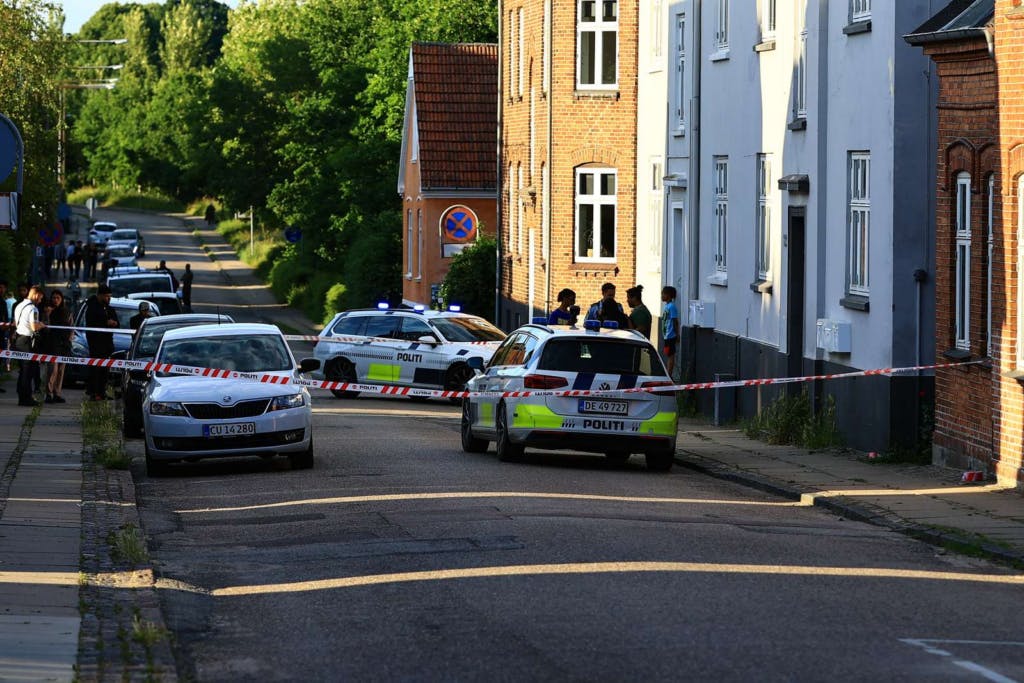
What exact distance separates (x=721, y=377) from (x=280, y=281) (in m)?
51.7

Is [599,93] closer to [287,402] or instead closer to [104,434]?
[104,434]

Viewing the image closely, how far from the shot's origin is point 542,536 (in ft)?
43.6

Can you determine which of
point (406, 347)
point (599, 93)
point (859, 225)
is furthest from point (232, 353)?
point (599, 93)

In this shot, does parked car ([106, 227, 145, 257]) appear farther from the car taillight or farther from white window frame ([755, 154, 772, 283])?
the car taillight

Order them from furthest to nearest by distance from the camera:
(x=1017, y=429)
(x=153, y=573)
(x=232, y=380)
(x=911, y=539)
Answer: (x=232, y=380)
(x=1017, y=429)
(x=911, y=539)
(x=153, y=573)

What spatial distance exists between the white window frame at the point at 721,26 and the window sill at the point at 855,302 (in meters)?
7.94

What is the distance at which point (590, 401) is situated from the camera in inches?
760

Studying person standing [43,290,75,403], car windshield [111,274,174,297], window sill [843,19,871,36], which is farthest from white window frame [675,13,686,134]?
car windshield [111,274,174,297]

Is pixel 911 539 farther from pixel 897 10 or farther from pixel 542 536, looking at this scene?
pixel 897 10

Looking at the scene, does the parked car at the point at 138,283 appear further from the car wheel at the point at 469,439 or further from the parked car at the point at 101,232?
the parked car at the point at 101,232

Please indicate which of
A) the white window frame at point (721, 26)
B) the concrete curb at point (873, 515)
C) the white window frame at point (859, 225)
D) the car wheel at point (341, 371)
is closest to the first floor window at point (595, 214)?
the car wheel at point (341, 371)

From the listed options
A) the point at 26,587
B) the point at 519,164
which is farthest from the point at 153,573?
the point at 519,164

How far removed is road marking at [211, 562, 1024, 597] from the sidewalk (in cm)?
77

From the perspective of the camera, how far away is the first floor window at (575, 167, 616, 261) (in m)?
39.4
